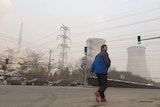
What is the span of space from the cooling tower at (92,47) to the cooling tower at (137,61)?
1204 centimetres

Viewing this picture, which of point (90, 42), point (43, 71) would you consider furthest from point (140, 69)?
point (43, 71)

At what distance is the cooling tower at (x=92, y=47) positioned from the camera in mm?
60250

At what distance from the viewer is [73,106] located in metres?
6.24

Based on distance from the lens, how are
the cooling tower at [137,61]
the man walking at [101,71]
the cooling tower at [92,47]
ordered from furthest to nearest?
the cooling tower at [137,61] < the cooling tower at [92,47] < the man walking at [101,71]

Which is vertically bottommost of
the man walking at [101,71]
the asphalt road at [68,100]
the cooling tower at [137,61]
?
the asphalt road at [68,100]

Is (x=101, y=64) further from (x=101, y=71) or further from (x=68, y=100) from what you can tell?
(x=68, y=100)

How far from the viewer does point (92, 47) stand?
62.4 m

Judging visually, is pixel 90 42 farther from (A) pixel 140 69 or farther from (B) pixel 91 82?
(B) pixel 91 82

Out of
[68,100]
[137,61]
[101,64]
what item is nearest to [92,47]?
[137,61]

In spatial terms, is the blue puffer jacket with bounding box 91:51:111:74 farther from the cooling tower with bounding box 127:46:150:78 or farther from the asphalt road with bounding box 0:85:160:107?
the cooling tower with bounding box 127:46:150:78

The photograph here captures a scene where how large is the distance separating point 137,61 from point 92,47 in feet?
59.2

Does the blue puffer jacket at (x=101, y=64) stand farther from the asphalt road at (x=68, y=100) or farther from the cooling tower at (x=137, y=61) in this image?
the cooling tower at (x=137, y=61)

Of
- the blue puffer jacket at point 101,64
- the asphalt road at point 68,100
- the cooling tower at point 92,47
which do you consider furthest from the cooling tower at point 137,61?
the blue puffer jacket at point 101,64

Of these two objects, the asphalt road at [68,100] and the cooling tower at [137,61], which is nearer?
the asphalt road at [68,100]
